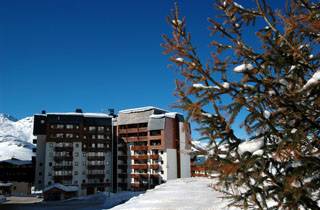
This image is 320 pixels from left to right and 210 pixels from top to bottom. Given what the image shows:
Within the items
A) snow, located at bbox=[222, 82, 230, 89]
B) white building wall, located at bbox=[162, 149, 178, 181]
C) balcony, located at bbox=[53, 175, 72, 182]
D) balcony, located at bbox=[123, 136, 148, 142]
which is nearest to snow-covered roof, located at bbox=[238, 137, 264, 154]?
snow, located at bbox=[222, 82, 230, 89]

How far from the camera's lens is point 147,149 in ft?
203

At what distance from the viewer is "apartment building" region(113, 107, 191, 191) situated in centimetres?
5959

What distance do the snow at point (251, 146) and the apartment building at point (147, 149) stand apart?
52.5 meters

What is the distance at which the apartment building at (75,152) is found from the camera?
64500 mm

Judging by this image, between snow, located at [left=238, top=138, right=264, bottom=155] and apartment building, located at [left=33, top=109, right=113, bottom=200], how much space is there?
62.9 meters

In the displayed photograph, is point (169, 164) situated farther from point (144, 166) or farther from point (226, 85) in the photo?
point (226, 85)

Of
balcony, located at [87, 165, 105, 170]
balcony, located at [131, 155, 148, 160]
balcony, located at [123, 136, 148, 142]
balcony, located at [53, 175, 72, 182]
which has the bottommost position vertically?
balcony, located at [53, 175, 72, 182]

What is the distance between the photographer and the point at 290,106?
157 inches

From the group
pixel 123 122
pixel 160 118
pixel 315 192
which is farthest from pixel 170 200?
pixel 123 122

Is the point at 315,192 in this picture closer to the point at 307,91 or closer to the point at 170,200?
the point at 307,91

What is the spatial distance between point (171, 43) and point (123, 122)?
2469 inches

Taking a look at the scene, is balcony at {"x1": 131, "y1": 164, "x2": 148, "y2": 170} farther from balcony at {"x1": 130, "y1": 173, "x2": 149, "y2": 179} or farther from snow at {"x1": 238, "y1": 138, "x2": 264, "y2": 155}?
snow at {"x1": 238, "y1": 138, "x2": 264, "y2": 155}

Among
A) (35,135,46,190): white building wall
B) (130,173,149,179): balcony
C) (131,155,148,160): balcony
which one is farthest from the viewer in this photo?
(35,135,46,190): white building wall

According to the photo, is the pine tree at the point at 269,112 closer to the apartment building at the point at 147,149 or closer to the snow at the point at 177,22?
the snow at the point at 177,22
